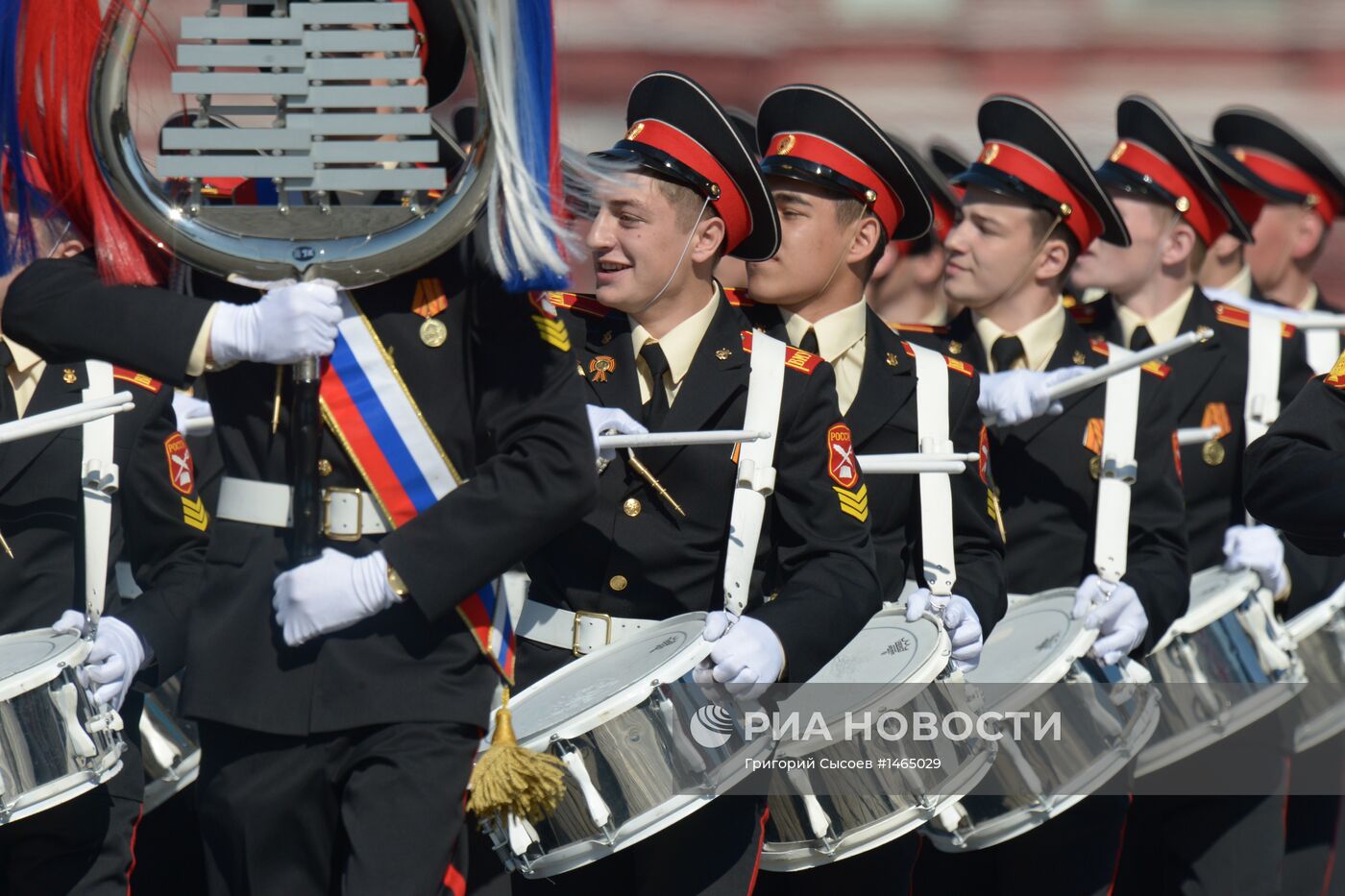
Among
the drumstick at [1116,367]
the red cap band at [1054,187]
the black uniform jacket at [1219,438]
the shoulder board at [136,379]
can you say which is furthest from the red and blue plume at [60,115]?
the black uniform jacket at [1219,438]

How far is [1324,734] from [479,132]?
11.6 ft

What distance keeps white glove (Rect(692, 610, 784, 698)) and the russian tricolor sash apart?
667mm

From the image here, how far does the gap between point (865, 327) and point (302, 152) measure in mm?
2211

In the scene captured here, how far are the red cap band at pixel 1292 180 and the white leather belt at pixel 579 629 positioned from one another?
4.78m

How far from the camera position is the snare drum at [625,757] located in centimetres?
401

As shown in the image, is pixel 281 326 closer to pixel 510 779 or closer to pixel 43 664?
pixel 510 779

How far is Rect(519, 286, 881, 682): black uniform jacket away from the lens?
458cm

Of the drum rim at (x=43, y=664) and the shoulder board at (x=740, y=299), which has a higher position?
the shoulder board at (x=740, y=299)

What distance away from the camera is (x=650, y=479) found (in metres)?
4.59

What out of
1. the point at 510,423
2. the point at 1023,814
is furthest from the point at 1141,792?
the point at 510,423

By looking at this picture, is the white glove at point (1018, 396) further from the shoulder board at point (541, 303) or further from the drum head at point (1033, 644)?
the shoulder board at point (541, 303)

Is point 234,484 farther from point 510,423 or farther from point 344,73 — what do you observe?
point 344,73

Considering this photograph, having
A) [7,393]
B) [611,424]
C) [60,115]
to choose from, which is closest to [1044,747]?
[611,424]

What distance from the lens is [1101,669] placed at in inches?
211
